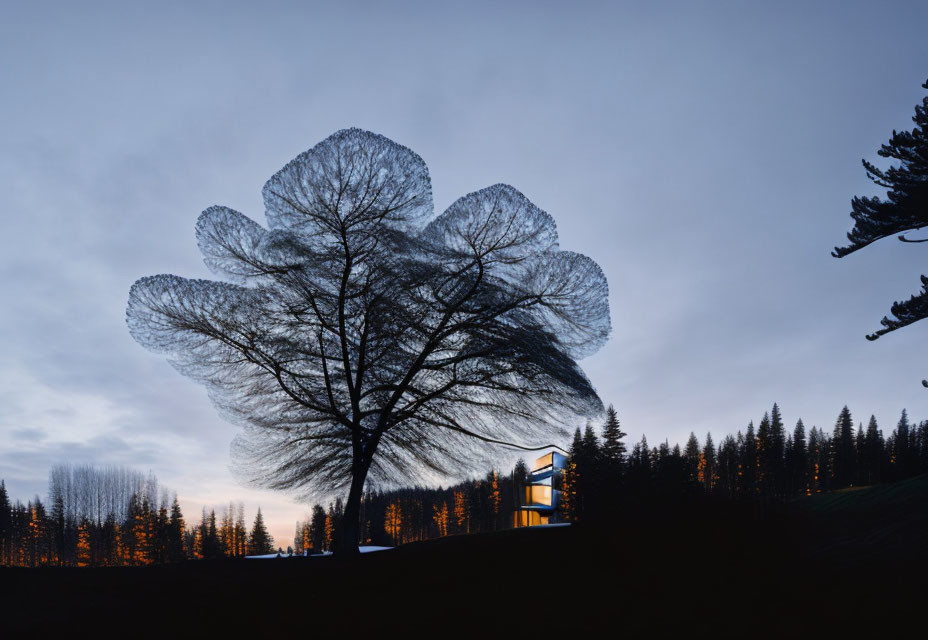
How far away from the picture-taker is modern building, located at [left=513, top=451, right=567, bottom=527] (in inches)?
1304

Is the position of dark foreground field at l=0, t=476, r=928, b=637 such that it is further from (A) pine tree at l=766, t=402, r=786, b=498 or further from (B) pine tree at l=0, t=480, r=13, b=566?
(B) pine tree at l=0, t=480, r=13, b=566

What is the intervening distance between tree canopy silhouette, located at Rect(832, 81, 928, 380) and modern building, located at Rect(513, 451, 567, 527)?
59.0 feet

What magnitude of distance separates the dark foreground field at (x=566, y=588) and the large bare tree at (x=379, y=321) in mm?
3822

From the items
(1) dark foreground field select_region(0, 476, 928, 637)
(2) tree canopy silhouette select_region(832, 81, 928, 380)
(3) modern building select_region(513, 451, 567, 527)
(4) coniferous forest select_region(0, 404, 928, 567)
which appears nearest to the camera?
(1) dark foreground field select_region(0, 476, 928, 637)

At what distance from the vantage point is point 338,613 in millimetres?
7586

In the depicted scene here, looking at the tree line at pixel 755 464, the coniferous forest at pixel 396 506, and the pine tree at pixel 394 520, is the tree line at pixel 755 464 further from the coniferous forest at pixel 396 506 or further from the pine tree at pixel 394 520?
the pine tree at pixel 394 520

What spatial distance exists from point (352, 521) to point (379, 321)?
548 cm

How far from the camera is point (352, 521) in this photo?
574 inches

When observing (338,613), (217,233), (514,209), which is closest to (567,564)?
(338,613)

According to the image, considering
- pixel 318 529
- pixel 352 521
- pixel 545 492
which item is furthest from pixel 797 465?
pixel 352 521

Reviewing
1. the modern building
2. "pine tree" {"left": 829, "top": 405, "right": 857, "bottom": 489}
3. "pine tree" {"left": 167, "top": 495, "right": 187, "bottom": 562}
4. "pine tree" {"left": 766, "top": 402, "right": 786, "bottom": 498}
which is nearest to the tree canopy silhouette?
the modern building

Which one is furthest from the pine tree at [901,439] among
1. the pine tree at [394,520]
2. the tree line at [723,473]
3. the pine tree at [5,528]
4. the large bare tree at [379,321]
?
the pine tree at [5,528]

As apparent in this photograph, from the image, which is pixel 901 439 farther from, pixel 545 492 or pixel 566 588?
pixel 566 588

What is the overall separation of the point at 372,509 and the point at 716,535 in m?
23.9
